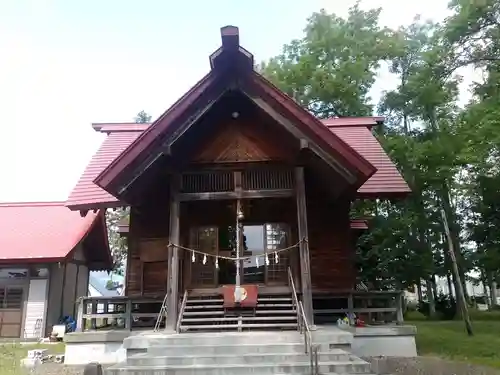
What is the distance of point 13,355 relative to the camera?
464 inches

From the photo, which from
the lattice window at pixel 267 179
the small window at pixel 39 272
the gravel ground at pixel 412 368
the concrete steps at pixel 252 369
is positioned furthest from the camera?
the small window at pixel 39 272

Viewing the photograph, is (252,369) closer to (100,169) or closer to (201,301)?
(201,301)

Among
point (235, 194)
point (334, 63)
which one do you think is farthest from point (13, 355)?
point (334, 63)

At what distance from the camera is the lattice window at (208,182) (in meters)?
10.1

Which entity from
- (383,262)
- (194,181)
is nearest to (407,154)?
(383,262)

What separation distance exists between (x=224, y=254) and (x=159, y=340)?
3.71 metres

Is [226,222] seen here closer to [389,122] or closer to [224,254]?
[224,254]

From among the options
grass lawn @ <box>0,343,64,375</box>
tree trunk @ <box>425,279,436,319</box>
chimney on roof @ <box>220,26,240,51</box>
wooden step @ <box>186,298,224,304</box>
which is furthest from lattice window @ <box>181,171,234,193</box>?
tree trunk @ <box>425,279,436,319</box>

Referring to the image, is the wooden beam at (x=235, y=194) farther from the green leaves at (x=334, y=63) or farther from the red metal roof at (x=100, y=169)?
the green leaves at (x=334, y=63)

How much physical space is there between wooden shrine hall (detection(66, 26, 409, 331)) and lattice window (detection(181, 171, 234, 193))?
0.02 meters

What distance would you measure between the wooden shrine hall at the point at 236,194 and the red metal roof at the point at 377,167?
42 millimetres

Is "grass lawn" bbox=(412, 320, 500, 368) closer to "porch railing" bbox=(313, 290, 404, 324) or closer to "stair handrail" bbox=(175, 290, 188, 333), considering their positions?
"porch railing" bbox=(313, 290, 404, 324)

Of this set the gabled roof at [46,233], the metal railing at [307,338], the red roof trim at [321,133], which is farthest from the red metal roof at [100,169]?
the gabled roof at [46,233]

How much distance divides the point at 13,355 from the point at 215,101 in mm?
8730
